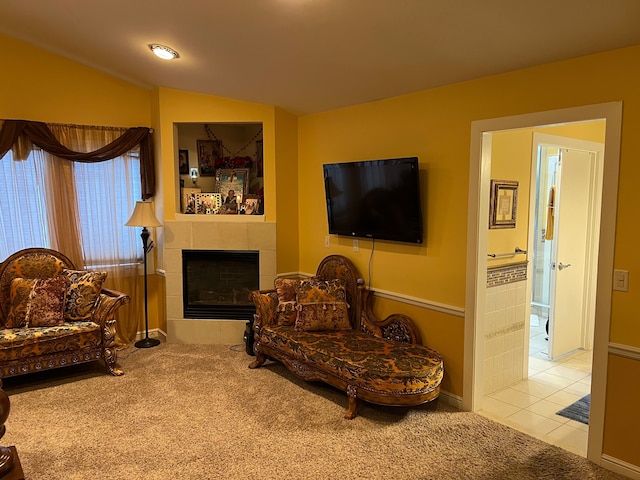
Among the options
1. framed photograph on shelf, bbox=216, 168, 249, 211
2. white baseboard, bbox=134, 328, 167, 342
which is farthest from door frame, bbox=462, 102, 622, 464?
white baseboard, bbox=134, 328, 167, 342

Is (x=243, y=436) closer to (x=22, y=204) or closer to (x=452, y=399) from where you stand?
(x=452, y=399)

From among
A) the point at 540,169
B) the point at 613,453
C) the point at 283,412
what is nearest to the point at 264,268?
the point at 283,412

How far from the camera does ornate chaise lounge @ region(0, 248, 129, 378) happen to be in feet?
11.8

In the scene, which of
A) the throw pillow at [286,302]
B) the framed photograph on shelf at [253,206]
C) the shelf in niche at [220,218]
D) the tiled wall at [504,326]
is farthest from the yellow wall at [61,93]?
the tiled wall at [504,326]

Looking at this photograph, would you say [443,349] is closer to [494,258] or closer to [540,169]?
[494,258]

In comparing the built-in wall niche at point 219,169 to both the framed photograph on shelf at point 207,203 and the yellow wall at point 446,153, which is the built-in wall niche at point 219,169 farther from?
the yellow wall at point 446,153

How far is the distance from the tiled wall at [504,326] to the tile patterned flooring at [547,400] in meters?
0.12

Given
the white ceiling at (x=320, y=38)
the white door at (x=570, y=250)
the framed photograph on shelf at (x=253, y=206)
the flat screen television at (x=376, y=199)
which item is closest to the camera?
the white ceiling at (x=320, y=38)

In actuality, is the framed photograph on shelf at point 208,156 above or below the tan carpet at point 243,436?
above

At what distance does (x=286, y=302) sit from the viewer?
13.2 ft

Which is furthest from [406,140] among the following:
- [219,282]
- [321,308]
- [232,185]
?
[219,282]

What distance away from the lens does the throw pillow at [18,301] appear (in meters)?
3.79

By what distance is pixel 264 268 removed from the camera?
184 inches

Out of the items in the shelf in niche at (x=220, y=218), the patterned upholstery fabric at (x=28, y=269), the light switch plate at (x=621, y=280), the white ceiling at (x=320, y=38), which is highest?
the white ceiling at (x=320, y=38)
